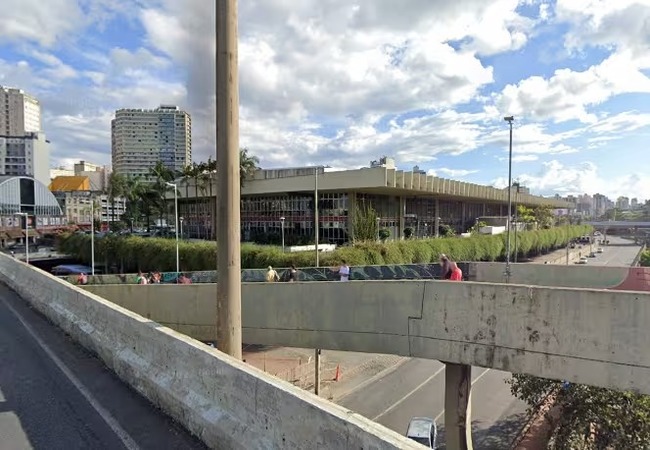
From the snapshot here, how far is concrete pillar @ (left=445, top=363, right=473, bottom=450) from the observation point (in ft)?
43.5

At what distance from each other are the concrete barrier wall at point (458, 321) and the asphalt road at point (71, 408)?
20.5 ft

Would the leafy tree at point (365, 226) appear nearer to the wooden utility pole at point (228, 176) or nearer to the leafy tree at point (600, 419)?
the leafy tree at point (600, 419)

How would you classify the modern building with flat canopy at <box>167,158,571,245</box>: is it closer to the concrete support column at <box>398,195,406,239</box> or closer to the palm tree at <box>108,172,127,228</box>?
the concrete support column at <box>398,195,406,239</box>

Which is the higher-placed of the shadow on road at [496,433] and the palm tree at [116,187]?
the palm tree at [116,187]

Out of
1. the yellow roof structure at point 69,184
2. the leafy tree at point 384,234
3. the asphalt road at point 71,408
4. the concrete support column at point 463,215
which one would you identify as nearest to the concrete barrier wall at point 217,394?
the asphalt road at point 71,408

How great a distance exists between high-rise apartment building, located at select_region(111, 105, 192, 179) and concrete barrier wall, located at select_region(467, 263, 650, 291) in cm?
11996

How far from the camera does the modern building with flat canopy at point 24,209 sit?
10094 cm

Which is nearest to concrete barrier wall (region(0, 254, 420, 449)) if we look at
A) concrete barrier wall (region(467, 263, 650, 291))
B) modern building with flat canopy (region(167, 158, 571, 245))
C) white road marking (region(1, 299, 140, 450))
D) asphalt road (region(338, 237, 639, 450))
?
white road marking (region(1, 299, 140, 450))

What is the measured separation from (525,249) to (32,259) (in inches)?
2893

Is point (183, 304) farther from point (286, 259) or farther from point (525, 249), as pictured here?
point (525, 249)

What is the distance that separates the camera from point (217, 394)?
17.0 ft

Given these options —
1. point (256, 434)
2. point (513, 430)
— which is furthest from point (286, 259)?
point (256, 434)

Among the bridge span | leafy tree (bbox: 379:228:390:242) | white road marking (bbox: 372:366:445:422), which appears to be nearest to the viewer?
the bridge span

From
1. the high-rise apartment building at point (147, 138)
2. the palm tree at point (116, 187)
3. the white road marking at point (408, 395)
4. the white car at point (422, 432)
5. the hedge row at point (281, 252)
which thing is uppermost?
the high-rise apartment building at point (147, 138)
